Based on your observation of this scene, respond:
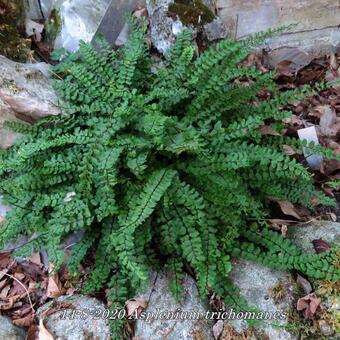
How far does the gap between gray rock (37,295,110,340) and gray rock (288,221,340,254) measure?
1574mm

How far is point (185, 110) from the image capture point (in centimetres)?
343

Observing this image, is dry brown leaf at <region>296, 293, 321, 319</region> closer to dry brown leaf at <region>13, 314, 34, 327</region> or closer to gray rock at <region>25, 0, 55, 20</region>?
dry brown leaf at <region>13, 314, 34, 327</region>

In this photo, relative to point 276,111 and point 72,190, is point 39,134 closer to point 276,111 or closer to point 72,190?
point 72,190

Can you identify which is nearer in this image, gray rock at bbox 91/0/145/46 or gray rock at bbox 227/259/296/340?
gray rock at bbox 227/259/296/340

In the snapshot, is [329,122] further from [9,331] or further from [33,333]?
[9,331]

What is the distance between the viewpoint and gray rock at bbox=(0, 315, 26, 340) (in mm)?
3006

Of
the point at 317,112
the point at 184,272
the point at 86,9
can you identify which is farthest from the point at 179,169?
the point at 86,9

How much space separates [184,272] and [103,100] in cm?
148

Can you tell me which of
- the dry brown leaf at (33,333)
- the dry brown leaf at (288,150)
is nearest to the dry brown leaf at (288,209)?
the dry brown leaf at (288,150)

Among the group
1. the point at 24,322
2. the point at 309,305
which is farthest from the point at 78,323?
the point at 309,305

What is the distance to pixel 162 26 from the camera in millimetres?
4211

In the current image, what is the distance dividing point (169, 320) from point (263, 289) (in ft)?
2.35

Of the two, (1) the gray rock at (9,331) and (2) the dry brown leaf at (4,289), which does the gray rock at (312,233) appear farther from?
(2) the dry brown leaf at (4,289)

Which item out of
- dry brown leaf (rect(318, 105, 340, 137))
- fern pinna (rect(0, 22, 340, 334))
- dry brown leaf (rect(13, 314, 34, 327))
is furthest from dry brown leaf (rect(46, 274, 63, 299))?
dry brown leaf (rect(318, 105, 340, 137))
